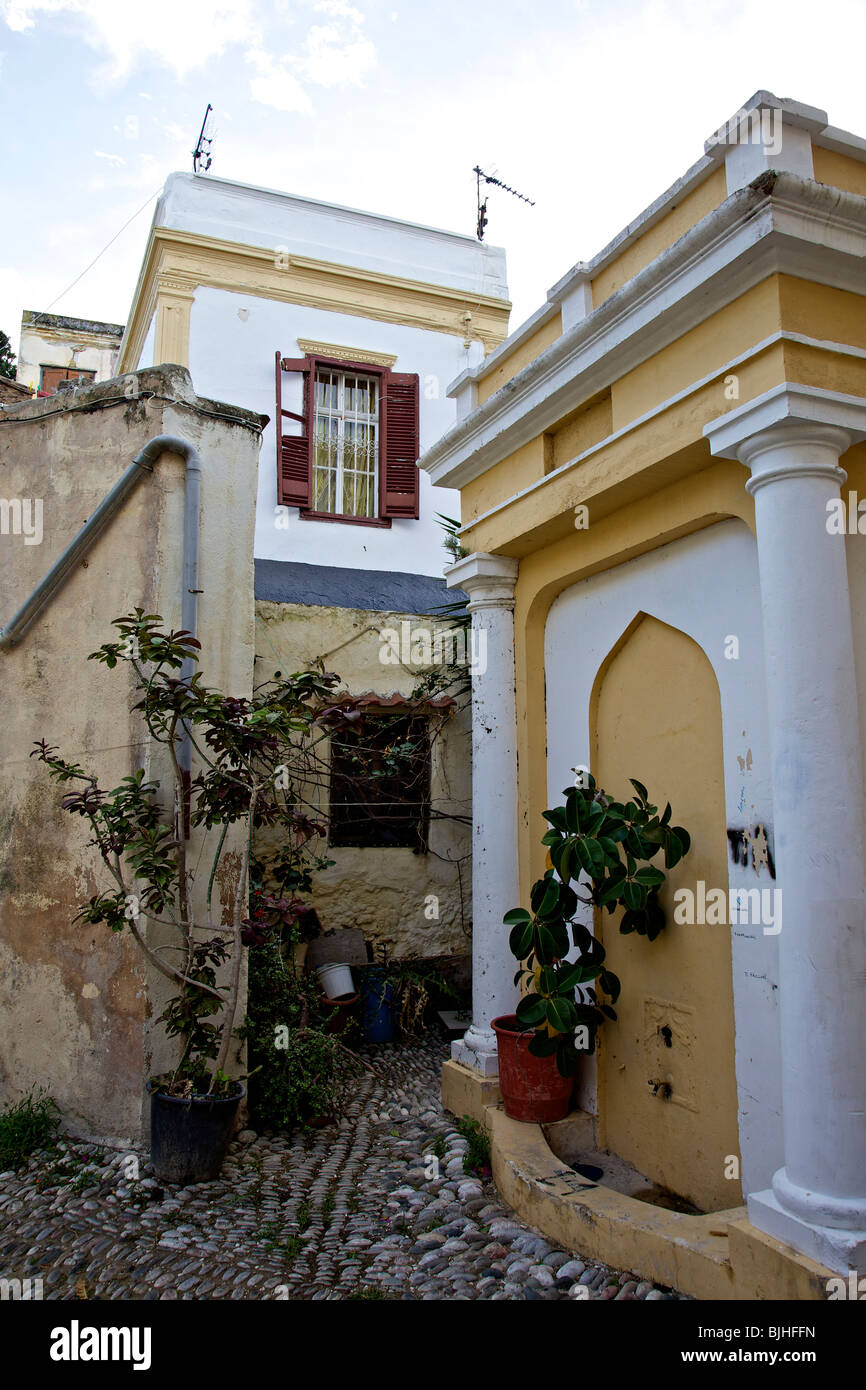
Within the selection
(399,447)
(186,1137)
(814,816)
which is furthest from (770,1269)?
→ (399,447)

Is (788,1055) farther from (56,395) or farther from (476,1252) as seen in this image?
(56,395)

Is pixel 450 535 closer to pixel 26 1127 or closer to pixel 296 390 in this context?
pixel 296 390

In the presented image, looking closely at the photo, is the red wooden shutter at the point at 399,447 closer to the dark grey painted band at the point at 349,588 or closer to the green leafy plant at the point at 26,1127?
the dark grey painted band at the point at 349,588

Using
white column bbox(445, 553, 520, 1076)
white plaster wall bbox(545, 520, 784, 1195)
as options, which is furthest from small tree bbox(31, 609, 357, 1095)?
white plaster wall bbox(545, 520, 784, 1195)

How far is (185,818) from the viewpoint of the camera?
4.50 m

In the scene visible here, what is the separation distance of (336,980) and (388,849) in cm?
118

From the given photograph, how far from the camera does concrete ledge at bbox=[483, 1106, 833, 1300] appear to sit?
8.80 ft

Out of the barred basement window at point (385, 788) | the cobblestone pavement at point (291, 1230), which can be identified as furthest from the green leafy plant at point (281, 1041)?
the barred basement window at point (385, 788)

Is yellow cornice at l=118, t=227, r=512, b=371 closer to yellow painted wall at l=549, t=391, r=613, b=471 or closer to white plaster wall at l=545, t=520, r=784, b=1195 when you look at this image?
yellow painted wall at l=549, t=391, r=613, b=471

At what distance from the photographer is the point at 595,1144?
4.45m

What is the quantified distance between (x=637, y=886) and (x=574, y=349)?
8.18 ft

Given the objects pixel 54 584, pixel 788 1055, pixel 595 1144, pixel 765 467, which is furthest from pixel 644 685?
pixel 54 584

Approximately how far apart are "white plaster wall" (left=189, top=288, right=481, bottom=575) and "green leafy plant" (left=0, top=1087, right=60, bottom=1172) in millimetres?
5440

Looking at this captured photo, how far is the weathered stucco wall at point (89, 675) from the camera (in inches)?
179
